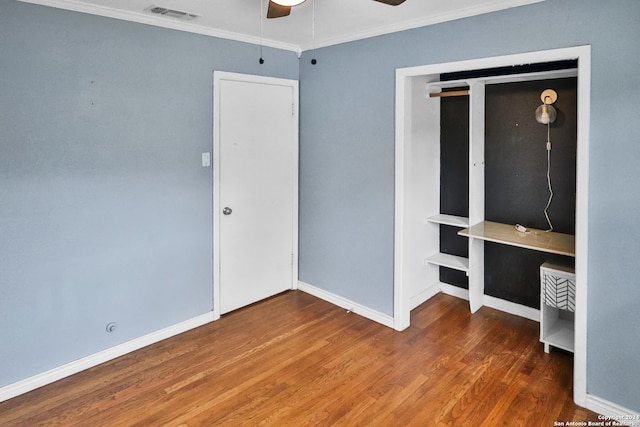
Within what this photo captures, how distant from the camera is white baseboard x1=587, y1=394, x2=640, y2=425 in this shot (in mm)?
2309

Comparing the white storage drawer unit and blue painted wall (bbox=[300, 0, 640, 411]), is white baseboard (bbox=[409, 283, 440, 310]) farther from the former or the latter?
the white storage drawer unit

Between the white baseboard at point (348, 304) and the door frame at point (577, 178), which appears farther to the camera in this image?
the white baseboard at point (348, 304)

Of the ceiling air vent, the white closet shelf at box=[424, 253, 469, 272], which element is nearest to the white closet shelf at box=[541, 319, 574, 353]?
the white closet shelf at box=[424, 253, 469, 272]

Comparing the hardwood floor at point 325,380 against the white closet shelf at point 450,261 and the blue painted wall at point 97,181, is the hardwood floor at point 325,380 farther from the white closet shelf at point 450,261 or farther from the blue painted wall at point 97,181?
the white closet shelf at point 450,261

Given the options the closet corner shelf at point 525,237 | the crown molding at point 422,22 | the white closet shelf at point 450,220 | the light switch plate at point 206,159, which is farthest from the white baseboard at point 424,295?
the crown molding at point 422,22

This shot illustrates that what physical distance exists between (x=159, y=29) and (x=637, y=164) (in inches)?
126

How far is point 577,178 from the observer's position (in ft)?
7.73

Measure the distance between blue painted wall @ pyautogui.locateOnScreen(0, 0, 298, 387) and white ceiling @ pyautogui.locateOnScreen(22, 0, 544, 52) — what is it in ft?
0.28

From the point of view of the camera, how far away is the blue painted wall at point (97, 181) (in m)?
2.54

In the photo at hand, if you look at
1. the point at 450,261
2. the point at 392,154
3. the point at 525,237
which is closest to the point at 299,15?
the point at 392,154

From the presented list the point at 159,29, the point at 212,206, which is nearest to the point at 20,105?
the point at 159,29

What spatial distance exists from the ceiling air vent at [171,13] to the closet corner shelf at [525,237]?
8.97 ft

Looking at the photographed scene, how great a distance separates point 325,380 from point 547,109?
8.63 ft

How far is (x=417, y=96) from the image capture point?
12.0 ft
